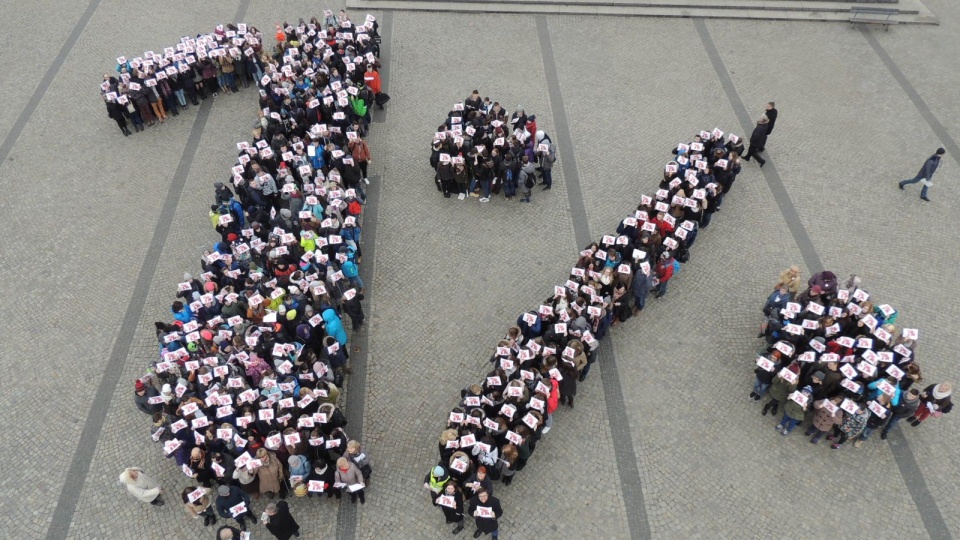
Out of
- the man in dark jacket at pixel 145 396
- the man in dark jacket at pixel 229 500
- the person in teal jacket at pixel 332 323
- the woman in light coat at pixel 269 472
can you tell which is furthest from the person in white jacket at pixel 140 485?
the person in teal jacket at pixel 332 323

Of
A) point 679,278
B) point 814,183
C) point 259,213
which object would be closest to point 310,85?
point 259,213

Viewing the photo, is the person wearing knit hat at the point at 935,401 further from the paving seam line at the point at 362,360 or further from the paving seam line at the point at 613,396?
the paving seam line at the point at 362,360

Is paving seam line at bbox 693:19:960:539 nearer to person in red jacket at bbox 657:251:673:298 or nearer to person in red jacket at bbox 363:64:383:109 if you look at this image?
person in red jacket at bbox 657:251:673:298

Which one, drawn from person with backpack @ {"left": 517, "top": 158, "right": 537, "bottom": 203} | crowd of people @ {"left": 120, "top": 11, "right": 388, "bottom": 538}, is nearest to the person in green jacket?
crowd of people @ {"left": 120, "top": 11, "right": 388, "bottom": 538}

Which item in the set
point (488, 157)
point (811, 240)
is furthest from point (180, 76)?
point (811, 240)

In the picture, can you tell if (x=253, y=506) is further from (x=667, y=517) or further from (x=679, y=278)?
(x=679, y=278)

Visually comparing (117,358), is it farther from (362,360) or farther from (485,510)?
(485,510)
